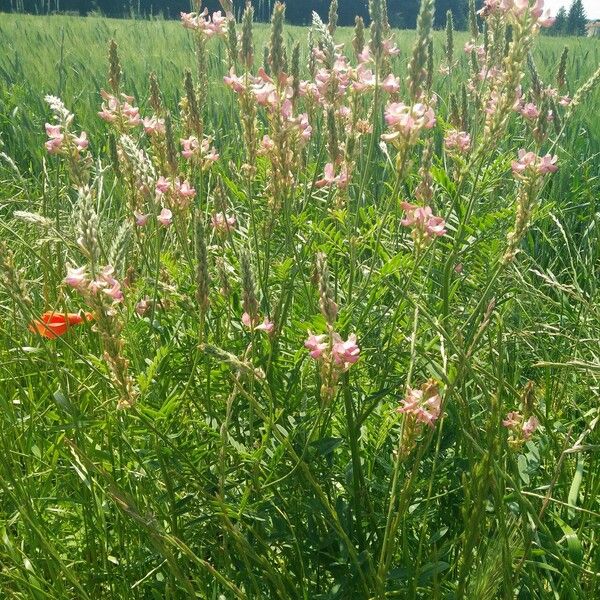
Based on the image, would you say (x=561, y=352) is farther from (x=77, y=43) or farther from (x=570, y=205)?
(x=77, y=43)

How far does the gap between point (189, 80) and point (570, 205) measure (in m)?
1.66

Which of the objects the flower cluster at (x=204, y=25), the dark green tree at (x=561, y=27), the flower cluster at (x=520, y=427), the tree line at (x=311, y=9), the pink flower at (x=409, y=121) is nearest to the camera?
the flower cluster at (x=520, y=427)

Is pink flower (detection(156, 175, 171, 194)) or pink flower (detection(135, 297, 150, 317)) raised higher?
pink flower (detection(156, 175, 171, 194))

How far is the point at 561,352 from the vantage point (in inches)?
58.4

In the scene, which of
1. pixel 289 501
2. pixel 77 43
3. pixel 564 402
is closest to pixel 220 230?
pixel 289 501

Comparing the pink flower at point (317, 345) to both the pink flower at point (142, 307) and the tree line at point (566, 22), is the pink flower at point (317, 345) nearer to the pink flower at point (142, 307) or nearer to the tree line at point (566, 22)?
the pink flower at point (142, 307)

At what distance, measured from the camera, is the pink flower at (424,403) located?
29.1 inches

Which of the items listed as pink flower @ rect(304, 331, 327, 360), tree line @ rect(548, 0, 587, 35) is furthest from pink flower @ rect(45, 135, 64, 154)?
tree line @ rect(548, 0, 587, 35)

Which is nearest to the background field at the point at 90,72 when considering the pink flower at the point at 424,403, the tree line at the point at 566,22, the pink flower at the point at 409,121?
the tree line at the point at 566,22

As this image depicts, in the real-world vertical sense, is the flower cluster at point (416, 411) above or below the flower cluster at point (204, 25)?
below

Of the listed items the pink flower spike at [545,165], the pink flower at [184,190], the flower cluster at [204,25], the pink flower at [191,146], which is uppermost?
the flower cluster at [204,25]

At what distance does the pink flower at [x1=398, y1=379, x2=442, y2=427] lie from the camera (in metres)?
0.74

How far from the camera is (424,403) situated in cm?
74

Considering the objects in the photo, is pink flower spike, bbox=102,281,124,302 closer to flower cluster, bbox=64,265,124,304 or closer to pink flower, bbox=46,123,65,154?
flower cluster, bbox=64,265,124,304
